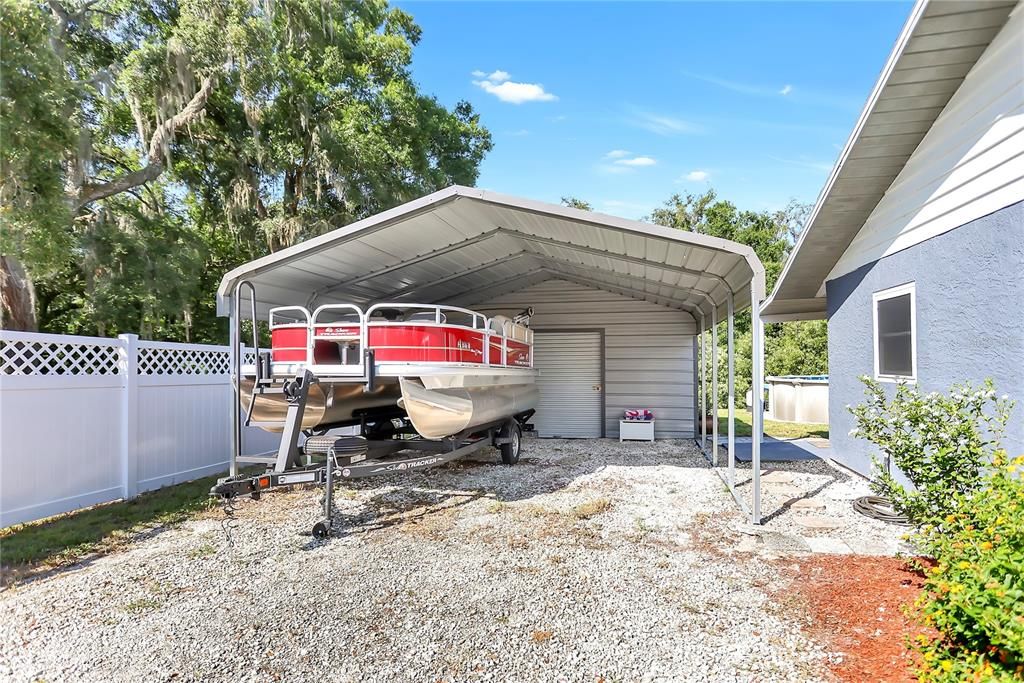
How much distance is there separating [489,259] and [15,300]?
763 cm

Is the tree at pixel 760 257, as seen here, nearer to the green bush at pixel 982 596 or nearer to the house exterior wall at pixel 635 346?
the house exterior wall at pixel 635 346

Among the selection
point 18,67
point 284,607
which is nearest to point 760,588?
point 284,607

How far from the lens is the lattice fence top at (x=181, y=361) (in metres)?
6.42

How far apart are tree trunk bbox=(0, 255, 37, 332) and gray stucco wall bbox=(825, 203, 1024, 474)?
39.5 feet

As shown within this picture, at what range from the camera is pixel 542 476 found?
7.44m

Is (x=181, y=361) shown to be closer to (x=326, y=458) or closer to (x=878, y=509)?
(x=326, y=458)

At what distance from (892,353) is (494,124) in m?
14.1

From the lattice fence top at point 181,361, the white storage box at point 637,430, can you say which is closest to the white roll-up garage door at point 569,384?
the white storage box at point 637,430

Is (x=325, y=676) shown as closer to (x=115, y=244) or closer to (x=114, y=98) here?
(x=115, y=244)

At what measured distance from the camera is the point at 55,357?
529 centimetres

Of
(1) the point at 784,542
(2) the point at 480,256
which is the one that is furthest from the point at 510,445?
(1) the point at 784,542

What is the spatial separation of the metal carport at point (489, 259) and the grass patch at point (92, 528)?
922 millimetres

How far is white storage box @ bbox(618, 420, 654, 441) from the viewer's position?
10.6 metres

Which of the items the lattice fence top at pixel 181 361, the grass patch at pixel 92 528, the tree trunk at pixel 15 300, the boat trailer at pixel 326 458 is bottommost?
the grass patch at pixel 92 528
